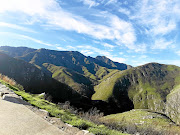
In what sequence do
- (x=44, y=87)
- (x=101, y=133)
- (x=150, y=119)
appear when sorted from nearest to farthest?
(x=101, y=133), (x=150, y=119), (x=44, y=87)

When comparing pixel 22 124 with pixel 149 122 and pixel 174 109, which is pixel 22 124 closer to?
pixel 149 122

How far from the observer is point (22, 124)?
613 cm

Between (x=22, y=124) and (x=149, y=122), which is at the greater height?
(x=22, y=124)

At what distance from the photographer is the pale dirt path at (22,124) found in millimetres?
5570

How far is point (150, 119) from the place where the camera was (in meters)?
99.4

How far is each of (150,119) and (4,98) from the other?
11213 cm

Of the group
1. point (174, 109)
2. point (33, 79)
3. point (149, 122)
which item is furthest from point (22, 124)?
point (174, 109)

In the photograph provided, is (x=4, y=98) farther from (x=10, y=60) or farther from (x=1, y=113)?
(x=10, y=60)

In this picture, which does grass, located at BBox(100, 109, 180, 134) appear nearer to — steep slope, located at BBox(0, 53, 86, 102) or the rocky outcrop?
steep slope, located at BBox(0, 53, 86, 102)

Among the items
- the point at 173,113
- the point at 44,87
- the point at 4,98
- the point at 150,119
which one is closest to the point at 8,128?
the point at 4,98

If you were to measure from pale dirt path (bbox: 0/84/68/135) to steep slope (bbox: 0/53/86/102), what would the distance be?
162512 mm

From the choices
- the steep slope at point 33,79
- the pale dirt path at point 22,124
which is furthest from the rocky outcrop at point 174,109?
the pale dirt path at point 22,124

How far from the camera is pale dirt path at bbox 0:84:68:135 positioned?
557cm

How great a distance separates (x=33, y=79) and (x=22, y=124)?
189 metres
